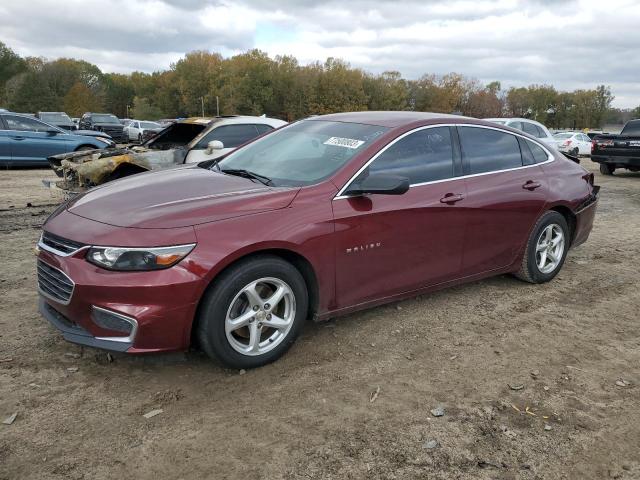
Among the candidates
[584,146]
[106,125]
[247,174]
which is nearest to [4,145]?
[247,174]

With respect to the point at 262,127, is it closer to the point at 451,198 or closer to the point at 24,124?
the point at 451,198

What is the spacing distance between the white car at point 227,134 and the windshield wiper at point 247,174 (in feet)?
11.4

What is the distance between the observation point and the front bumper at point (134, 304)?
2.92 meters

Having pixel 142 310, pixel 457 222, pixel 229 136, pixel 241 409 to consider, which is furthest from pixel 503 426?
pixel 229 136

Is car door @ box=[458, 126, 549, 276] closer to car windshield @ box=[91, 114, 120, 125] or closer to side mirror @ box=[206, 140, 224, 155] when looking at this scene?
side mirror @ box=[206, 140, 224, 155]

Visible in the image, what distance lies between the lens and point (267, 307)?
3.31m

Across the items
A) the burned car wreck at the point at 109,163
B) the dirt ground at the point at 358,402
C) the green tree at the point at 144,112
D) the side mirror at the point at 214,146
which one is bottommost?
the dirt ground at the point at 358,402

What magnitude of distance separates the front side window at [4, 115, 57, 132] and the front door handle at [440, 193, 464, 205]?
509 inches

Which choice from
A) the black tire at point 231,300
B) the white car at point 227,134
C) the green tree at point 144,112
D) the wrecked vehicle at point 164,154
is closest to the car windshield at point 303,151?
the black tire at point 231,300

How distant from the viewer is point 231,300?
3131 millimetres

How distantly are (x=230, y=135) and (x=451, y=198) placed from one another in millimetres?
4948

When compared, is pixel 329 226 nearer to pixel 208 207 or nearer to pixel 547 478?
pixel 208 207

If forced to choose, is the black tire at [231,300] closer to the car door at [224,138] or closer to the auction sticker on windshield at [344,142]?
the auction sticker on windshield at [344,142]

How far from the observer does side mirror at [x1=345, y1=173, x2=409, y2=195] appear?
3.54 meters
